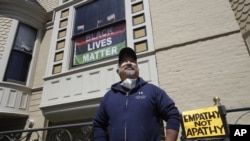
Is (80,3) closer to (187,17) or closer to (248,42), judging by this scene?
(187,17)

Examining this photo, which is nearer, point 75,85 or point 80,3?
point 75,85

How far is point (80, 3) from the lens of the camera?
730 centimetres

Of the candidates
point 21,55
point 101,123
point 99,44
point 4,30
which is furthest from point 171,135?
point 4,30

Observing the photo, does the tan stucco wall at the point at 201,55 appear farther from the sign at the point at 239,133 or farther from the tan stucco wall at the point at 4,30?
the tan stucco wall at the point at 4,30

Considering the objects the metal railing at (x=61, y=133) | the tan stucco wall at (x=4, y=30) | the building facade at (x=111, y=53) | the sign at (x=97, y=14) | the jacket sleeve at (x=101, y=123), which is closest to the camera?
the jacket sleeve at (x=101, y=123)

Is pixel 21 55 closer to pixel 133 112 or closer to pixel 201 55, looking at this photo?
pixel 201 55

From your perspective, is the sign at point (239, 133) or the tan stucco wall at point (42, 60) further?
the tan stucco wall at point (42, 60)

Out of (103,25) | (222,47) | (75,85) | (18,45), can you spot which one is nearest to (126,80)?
(222,47)

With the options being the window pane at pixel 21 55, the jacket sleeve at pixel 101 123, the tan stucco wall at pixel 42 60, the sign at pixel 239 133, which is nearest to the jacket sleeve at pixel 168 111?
the jacket sleeve at pixel 101 123

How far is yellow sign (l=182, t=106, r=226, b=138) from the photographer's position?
2.99 meters

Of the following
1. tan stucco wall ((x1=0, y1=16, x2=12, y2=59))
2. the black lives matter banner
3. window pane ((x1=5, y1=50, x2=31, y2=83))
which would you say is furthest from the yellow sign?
tan stucco wall ((x1=0, y1=16, x2=12, y2=59))

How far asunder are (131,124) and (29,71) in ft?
21.8

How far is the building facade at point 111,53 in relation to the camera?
14.7ft

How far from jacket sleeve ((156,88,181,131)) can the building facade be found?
2.62 metres
